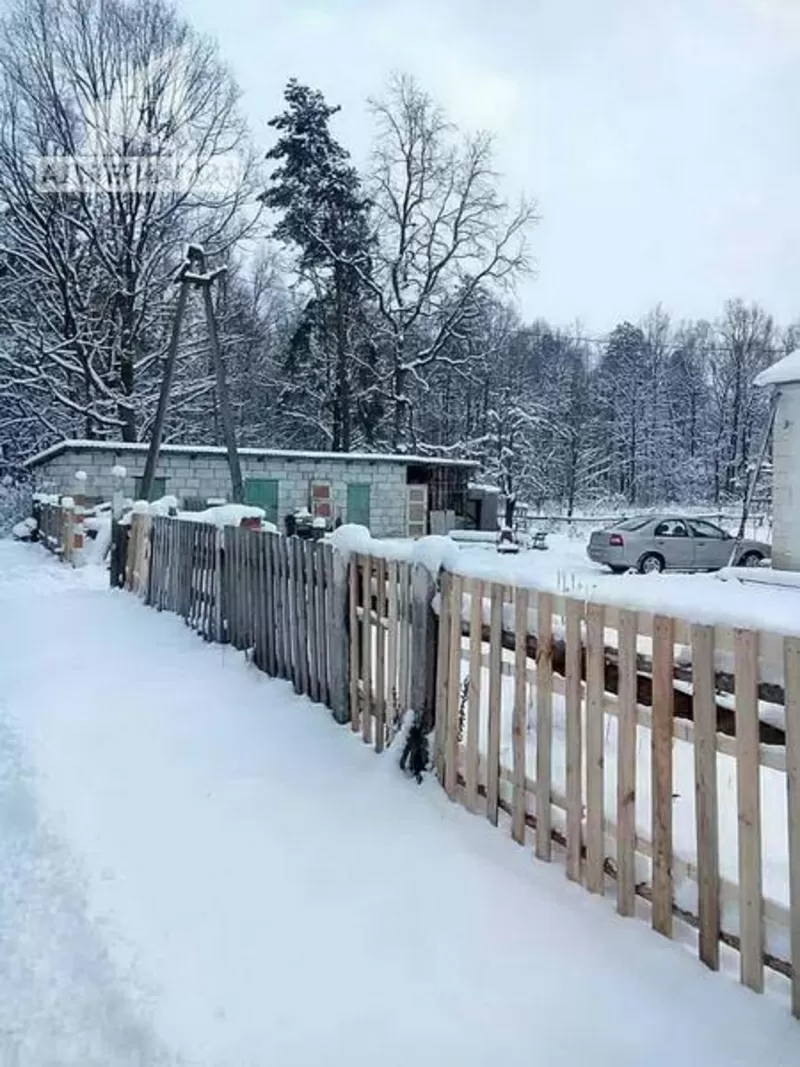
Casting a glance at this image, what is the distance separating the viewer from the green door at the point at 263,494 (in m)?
22.0

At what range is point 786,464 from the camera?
13328 millimetres

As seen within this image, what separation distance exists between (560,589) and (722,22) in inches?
236

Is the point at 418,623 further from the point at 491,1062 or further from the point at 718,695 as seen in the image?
the point at 491,1062

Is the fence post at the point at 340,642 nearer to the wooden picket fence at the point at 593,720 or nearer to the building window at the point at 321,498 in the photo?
the wooden picket fence at the point at 593,720

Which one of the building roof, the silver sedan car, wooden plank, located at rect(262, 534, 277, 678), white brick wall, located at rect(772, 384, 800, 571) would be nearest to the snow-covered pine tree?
the building roof

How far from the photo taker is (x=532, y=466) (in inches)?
1515

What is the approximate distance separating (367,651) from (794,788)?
98.9 inches

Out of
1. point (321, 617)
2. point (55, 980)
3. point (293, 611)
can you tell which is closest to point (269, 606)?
point (293, 611)

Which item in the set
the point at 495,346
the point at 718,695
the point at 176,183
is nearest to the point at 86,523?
the point at 718,695

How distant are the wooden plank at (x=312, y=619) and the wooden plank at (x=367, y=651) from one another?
0.70 metres

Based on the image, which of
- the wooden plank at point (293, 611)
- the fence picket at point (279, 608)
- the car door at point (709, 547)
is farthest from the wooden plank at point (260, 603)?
the car door at point (709, 547)

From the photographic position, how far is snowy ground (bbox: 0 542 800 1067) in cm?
219

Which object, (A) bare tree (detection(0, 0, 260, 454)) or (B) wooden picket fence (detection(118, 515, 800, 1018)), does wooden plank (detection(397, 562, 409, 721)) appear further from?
(A) bare tree (detection(0, 0, 260, 454))

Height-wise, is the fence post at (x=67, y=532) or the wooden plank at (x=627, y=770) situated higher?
the fence post at (x=67, y=532)
